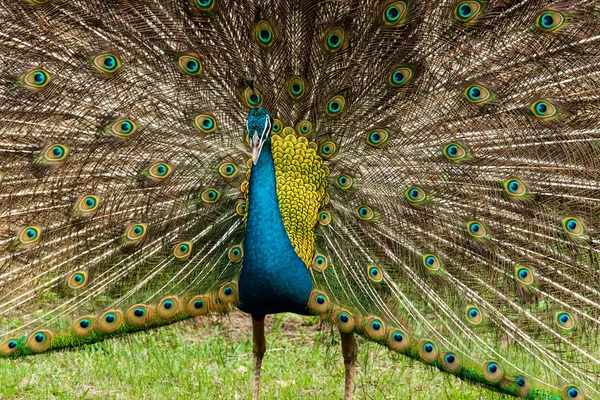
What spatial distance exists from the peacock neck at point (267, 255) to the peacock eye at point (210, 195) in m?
0.29

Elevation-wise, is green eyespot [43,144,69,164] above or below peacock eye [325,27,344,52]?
below

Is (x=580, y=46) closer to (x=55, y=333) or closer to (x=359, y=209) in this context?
(x=359, y=209)

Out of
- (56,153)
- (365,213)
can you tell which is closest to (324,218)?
(365,213)

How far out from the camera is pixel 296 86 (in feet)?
11.3

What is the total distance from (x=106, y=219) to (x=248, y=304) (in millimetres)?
667

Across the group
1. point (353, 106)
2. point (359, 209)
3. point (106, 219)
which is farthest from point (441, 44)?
point (106, 219)

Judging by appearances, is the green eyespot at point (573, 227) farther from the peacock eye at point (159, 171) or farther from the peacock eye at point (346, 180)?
the peacock eye at point (159, 171)

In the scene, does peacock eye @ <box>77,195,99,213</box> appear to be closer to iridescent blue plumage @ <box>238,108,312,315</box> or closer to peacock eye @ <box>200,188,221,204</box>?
peacock eye @ <box>200,188,221,204</box>

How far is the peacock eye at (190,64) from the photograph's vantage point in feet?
11.1

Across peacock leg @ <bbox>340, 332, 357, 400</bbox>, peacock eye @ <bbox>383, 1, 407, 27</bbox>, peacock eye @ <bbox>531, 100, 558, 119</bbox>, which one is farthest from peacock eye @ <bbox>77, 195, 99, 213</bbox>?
peacock eye @ <bbox>531, 100, 558, 119</bbox>

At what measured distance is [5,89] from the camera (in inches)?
131

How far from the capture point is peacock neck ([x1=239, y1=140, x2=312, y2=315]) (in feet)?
10.7

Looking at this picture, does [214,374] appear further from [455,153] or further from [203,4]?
[203,4]

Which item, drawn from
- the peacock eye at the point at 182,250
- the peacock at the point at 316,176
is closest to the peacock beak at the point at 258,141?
the peacock at the point at 316,176
